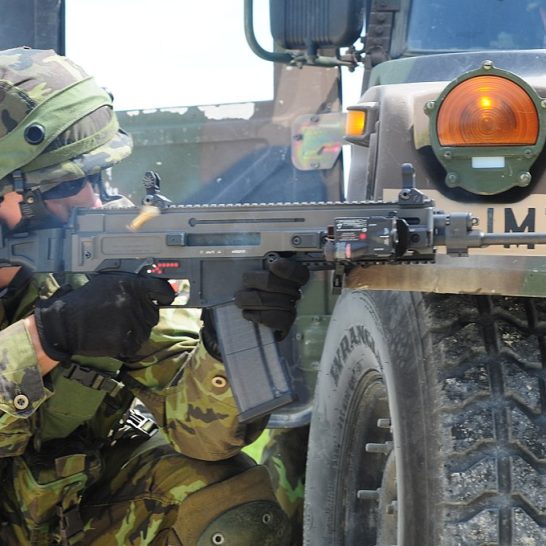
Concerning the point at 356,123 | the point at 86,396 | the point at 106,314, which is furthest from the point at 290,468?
the point at 356,123

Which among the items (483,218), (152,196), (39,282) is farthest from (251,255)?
(39,282)

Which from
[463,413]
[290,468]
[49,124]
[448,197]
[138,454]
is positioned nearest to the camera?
[463,413]

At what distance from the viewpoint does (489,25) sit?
2.93 m

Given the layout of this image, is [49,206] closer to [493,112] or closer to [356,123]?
[356,123]

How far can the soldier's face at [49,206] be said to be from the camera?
9.59ft

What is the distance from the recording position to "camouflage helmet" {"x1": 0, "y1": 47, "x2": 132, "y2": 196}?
2.98m

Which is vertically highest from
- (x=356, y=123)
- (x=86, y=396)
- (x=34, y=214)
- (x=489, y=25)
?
(x=489, y=25)

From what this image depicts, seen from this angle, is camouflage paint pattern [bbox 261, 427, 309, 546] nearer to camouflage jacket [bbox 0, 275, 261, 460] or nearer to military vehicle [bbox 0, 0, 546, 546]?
camouflage jacket [bbox 0, 275, 261, 460]

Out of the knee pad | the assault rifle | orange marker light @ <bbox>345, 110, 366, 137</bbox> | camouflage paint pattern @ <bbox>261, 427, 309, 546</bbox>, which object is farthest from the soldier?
orange marker light @ <bbox>345, 110, 366, 137</bbox>

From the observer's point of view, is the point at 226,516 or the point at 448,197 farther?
the point at 226,516

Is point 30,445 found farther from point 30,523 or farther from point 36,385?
point 36,385

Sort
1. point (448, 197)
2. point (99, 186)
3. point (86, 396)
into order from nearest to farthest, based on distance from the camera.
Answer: point (448, 197) → point (86, 396) → point (99, 186)

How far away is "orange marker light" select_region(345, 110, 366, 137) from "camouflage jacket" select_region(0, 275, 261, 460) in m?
0.81

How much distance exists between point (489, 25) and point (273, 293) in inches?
39.2
